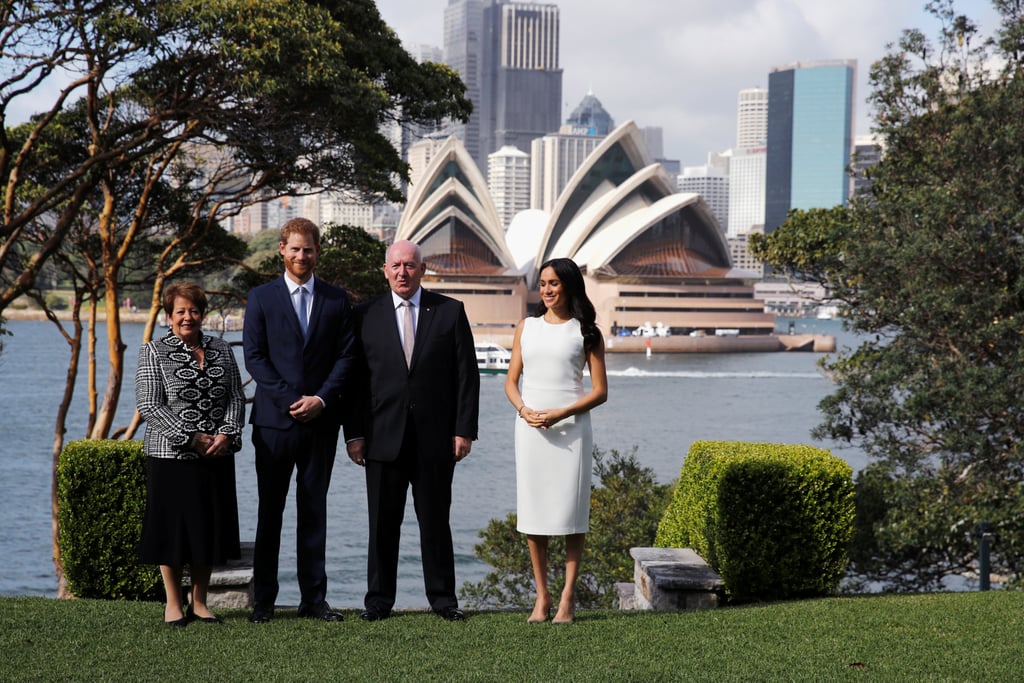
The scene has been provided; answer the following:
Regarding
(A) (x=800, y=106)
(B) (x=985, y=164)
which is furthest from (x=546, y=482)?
(A) (x=800, y=106)

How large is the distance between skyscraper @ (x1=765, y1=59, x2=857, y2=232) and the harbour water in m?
124

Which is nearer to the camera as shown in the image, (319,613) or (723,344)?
(319,613)

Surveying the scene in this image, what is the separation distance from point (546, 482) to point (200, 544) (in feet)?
4.35

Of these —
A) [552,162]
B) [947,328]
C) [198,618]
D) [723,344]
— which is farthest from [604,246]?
[552,162]

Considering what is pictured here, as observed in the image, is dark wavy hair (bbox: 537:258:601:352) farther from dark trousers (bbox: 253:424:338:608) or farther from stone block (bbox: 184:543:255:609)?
stone block (bbox: 184:543:255:609)

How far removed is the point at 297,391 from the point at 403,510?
0.63 m

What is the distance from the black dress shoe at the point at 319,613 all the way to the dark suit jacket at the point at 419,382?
65 cm

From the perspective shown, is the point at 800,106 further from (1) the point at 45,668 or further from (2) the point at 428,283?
(1) the point at 45,668

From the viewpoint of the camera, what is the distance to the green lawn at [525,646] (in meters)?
3.27

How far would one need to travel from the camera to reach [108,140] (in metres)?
8.95

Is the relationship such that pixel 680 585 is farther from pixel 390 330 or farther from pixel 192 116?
pixel 192 116

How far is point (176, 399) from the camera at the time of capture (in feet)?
12.3

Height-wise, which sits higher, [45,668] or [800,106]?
[800,106]

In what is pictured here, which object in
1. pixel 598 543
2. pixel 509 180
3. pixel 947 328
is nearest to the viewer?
pixel 947 328
